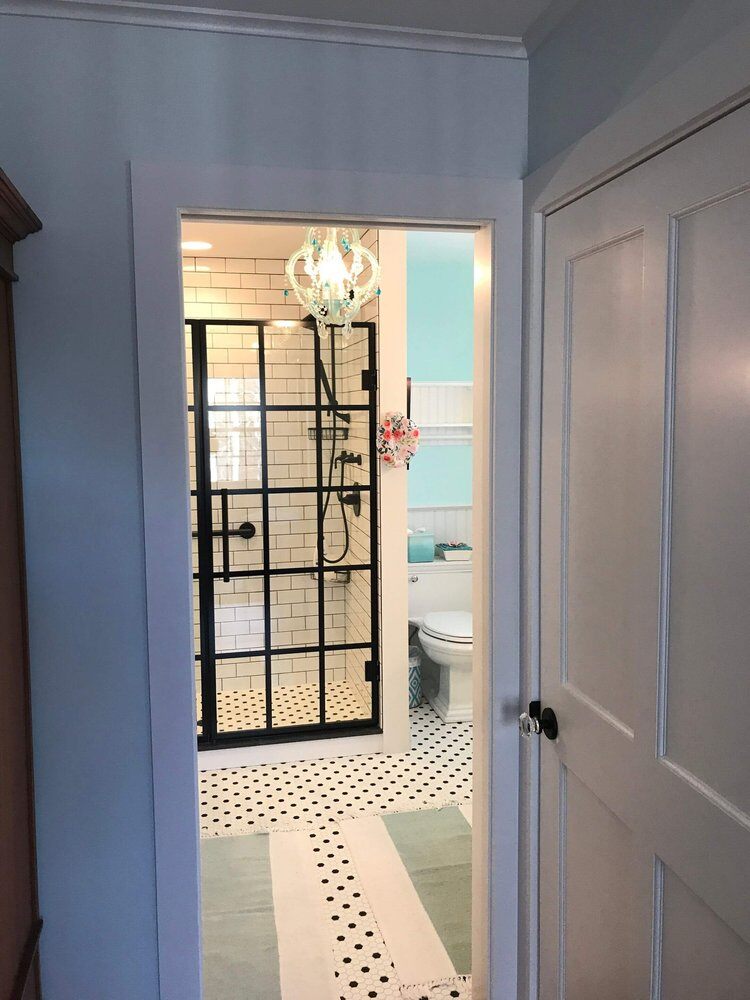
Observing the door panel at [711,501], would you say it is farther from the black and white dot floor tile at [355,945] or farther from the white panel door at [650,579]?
the black and white dot floor tile at [355,945]

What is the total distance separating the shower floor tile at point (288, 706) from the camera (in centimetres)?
359

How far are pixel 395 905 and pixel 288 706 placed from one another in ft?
4.13

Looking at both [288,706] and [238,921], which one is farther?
[288,706]

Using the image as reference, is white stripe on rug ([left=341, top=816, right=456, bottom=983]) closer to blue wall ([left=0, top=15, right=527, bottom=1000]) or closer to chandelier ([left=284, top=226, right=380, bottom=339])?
blue wall ([left=0, top=15, right=527, bottom=1000])

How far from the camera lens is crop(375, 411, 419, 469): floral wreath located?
3.46 m

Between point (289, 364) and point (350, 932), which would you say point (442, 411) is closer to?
point (289, 364)

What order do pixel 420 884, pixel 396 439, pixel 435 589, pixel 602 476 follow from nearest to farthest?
1. pixel 602 476
2. pixel 420 884
3. pixel 396 439
4. pixel 435 589

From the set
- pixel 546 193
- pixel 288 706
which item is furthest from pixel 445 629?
pixel 546 193

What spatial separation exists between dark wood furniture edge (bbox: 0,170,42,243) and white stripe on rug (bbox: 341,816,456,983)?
6.85ft

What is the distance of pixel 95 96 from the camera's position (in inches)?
60.9

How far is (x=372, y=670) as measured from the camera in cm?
367

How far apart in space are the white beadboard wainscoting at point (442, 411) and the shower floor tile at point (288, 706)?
1833mm

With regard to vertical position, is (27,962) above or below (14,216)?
below

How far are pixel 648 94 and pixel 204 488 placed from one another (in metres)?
2.62
